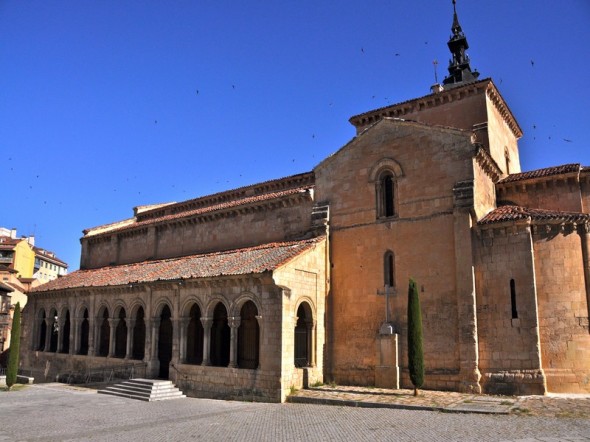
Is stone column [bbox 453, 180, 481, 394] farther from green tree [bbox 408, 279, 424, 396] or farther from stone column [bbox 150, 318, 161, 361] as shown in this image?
stone column [bbox 150, 318, 161, 361]

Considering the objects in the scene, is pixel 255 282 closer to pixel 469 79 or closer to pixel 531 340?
pixel 531 340

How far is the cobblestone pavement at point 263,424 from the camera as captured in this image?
12367mm

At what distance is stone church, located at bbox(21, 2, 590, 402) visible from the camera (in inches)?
694

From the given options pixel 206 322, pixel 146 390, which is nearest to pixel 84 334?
pixel 146 390

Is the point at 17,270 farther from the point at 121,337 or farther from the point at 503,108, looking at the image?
the point at 503,108

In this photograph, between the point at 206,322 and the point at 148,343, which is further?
the point at 148,343

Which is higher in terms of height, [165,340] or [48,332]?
[48,332]

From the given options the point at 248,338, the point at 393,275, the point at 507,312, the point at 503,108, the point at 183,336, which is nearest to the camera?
the point at 507,312

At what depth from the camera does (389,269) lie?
67.3ft

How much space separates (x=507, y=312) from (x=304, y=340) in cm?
806

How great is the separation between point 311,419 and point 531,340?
7.97 metres

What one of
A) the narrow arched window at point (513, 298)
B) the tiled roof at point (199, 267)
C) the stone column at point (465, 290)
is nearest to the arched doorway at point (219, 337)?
the tiled roof at point (199, 267)

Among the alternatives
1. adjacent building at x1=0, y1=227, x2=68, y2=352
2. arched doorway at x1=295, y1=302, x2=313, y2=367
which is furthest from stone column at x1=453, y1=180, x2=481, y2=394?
adjacent building at x1=0, y1=227, x2=68, y2=352

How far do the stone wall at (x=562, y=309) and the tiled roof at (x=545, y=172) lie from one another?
Answer: 3129mm
